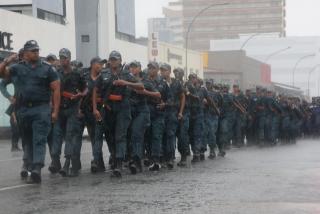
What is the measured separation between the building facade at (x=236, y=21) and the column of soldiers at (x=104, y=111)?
17602cm

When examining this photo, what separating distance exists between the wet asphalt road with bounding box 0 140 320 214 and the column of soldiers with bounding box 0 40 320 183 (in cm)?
37

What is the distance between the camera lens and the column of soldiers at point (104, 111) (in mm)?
9297

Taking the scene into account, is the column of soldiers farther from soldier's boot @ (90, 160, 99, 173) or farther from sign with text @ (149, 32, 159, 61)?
sign with text @ (149, 32, 159, 61)

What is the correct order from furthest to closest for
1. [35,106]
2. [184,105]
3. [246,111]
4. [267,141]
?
[267,141]
[246,111]
[184,105]
[35,106]

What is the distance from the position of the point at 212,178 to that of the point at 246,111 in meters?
11.5

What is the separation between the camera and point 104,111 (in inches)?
412

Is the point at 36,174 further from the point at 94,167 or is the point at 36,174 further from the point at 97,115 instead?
the point at 94,167

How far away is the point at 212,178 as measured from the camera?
33.6 ft

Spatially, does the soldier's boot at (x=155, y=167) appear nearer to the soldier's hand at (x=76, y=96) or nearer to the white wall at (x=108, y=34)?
the soldier's hand at (x=76, y=96)

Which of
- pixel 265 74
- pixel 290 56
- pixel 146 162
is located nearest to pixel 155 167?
pixel 146 162

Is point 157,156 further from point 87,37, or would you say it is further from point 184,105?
point 87,37

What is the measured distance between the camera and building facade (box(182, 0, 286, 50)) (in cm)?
18812

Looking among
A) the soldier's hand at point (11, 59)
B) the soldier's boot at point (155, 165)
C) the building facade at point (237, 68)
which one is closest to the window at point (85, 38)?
the building facade at point (237, 68)

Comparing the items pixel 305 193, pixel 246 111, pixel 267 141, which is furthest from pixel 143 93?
pixel 267 141
